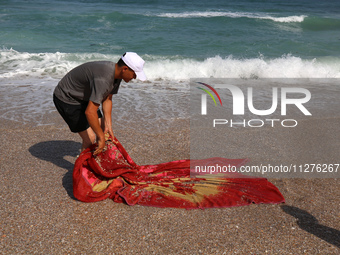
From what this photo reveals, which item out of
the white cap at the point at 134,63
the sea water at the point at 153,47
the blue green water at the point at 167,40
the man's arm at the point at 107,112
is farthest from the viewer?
Result: the blue green water at the point at 167,40

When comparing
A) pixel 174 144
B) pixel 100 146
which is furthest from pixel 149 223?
pixel 174 144

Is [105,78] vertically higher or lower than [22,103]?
higher

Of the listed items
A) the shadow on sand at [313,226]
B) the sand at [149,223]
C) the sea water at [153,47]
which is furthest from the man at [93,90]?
the sea water at [153,47]

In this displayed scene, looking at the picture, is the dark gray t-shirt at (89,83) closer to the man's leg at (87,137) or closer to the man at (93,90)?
the man at (93,90)

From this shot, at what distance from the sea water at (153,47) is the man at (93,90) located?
2772 millimetres

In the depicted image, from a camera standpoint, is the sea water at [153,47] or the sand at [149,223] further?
the sea water at [153,47]

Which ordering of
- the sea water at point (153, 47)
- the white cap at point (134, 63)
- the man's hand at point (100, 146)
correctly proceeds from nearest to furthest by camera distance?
the white cap at point (134, 63)
the man's hand at point (100, 146)
the sea water at point (153, 47)

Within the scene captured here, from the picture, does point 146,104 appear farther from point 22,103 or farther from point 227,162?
point 227,162

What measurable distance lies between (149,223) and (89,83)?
169 cm

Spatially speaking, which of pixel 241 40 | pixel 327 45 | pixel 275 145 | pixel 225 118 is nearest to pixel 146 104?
pixel 225 118

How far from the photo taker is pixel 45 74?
10719 mm

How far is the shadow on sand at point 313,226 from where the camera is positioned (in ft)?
11.4

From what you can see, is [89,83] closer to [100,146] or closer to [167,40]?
[100,146]

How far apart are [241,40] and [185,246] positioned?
1438cm
